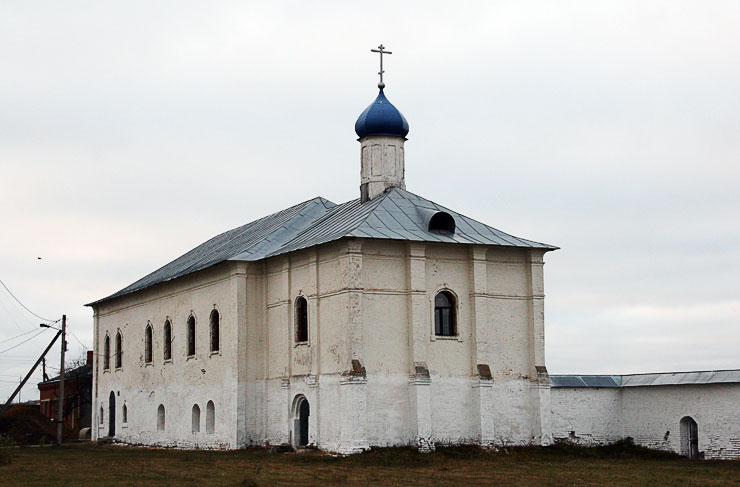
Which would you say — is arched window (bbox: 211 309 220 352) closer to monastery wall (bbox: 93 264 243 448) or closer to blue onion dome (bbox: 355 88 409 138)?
monastery wall (bbox: 93 264 243 448)

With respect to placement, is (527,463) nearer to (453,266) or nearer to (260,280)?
(453,266)

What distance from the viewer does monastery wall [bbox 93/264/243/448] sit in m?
30.6

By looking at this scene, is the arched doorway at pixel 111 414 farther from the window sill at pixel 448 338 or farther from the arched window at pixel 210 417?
the window sill at pixel 448 338

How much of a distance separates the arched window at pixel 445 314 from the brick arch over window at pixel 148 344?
13.2 metres

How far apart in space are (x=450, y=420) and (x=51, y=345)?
841 inches

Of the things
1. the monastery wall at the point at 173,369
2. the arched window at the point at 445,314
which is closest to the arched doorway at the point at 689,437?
the arched window at the point at 445,314

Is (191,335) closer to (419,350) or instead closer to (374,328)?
(374,328)

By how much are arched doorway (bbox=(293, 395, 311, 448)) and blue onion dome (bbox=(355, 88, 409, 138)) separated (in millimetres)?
7489

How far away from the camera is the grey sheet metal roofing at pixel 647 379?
1062 inches

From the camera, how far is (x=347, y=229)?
88.9 feet

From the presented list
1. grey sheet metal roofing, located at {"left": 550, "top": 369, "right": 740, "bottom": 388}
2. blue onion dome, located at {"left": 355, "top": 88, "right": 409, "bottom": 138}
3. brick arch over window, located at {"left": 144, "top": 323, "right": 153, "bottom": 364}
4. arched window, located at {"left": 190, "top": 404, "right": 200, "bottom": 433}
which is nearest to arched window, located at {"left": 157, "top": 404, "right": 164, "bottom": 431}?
brick arch over window, located at {"left": 144, "top": 323, "right": 153, "bottom": 364}

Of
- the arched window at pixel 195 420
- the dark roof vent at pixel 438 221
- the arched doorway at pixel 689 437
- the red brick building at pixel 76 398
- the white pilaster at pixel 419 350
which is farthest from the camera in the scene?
the red brick building at pixel 76 398

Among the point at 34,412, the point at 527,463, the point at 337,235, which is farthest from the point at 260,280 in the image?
the point at 34,412

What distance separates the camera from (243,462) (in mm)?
25359
